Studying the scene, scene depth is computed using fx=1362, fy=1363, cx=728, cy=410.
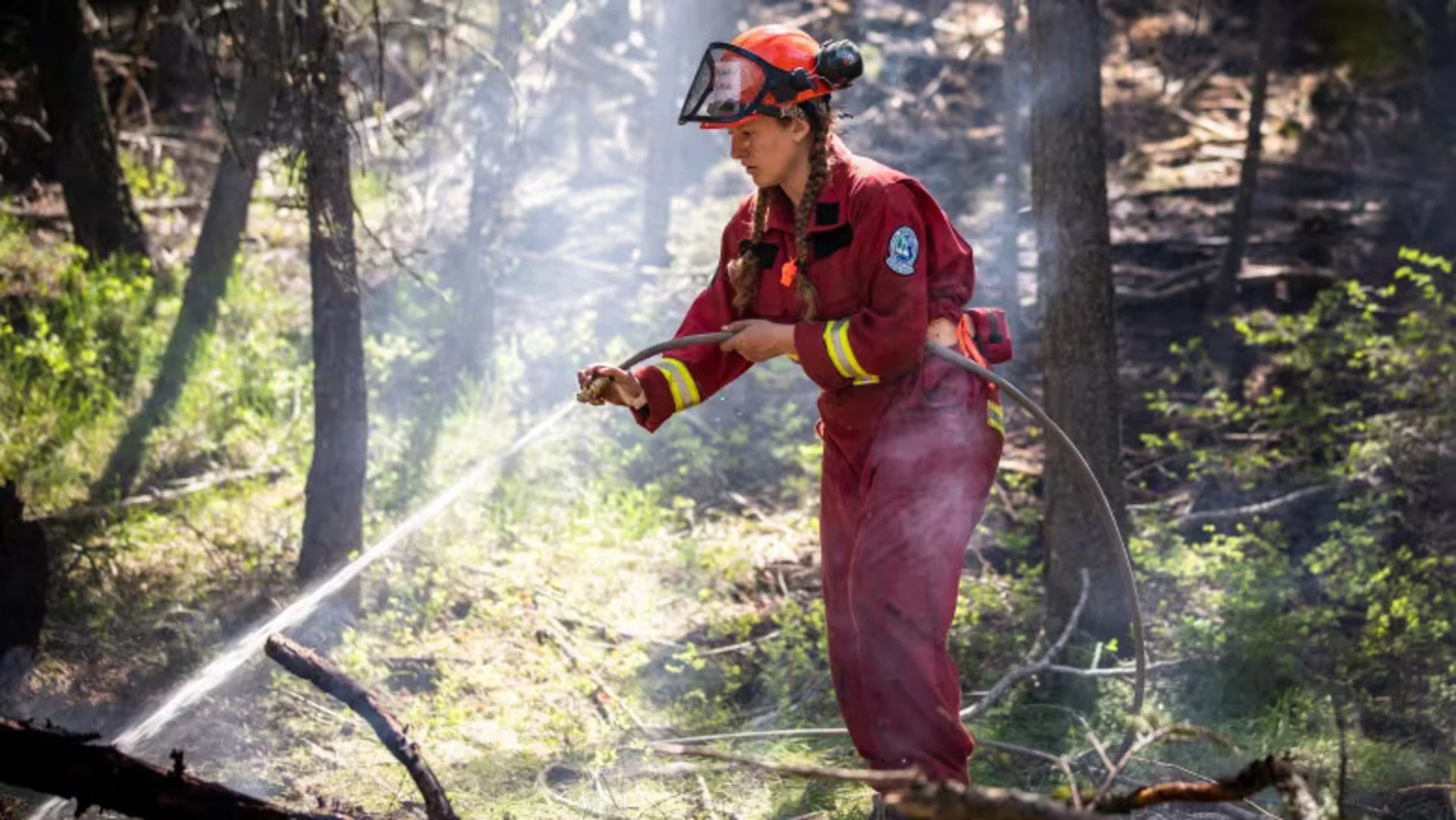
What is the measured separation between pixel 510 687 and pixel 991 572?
233 cm

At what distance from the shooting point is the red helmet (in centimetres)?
355

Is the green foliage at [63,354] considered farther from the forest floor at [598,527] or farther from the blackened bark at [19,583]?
the blackened bark at [19,583]

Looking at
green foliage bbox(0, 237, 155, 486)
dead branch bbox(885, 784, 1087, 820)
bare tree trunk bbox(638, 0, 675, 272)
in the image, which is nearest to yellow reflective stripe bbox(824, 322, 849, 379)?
dead branch bbox(885, 784, 1087, 820)

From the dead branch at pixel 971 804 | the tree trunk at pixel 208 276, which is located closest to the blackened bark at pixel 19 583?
the tree trunk at pixel 208 276

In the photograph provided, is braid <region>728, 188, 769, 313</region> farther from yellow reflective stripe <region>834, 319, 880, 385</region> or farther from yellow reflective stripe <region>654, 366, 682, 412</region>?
yellow reflective stripe <region>834, 319, 880, 385</region>

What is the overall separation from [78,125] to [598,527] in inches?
167

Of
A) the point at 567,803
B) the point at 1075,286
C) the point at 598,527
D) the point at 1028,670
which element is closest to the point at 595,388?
the point at 567,803

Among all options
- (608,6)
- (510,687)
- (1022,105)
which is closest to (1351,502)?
(1022,105)

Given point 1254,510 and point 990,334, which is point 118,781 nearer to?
point 990,334

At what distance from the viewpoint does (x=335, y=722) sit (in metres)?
5.06

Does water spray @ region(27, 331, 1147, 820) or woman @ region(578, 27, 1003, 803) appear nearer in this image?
woman @ region(578, 27, 1003, 803)

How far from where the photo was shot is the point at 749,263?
12.6 ft

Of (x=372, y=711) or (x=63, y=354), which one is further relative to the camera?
(x=63, y=354)

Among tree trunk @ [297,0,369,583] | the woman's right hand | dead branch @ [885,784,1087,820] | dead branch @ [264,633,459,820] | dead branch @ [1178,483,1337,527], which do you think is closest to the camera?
dead branch @ [885,784,1087,820]
